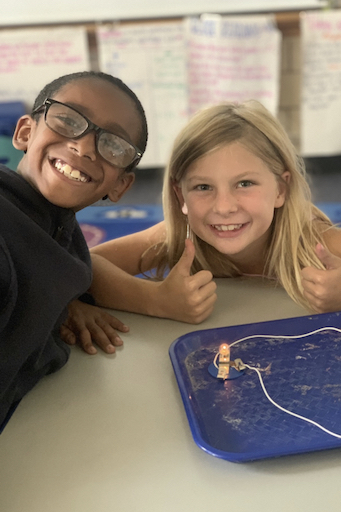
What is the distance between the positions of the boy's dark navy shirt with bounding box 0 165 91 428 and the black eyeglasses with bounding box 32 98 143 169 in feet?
0.34

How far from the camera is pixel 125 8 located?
2805mm

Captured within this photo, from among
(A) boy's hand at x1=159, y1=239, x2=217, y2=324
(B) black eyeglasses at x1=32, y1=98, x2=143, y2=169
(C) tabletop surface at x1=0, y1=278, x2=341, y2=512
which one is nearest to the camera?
(C) tabletop surface at x1=0, y1=278, x2=341, y2=512

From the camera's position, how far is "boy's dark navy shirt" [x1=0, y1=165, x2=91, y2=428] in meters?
0.62

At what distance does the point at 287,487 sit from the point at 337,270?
0.50 m

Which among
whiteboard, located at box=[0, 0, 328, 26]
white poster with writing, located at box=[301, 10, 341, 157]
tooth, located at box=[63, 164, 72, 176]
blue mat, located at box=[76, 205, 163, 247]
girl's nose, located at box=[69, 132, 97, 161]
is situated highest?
whiteboard, located at box=[0, 0, 328, 26]

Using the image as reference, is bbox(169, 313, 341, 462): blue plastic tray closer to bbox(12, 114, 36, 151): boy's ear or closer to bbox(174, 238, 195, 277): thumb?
bbox(174, 238, 195, 277): thumb

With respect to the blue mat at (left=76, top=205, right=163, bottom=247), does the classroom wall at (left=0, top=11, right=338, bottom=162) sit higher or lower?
higher

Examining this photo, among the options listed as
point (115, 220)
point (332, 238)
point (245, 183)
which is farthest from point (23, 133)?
point (115, 220)

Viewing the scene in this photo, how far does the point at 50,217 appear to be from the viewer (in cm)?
74

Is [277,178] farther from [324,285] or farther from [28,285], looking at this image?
[28,285]

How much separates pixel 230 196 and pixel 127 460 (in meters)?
0.57

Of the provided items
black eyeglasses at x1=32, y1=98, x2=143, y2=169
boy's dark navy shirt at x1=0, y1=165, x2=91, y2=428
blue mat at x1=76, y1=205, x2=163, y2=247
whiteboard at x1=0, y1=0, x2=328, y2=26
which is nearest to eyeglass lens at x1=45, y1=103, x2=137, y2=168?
black eyeglasses at x1=32, y1=98, x2=143, y2=169

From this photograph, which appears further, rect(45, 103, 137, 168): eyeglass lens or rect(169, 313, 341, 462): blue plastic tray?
rect(45, 103, 137, 168): eyeglass lens

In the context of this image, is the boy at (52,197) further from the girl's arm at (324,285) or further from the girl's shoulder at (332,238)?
the girl's shoulder at (332,238)
